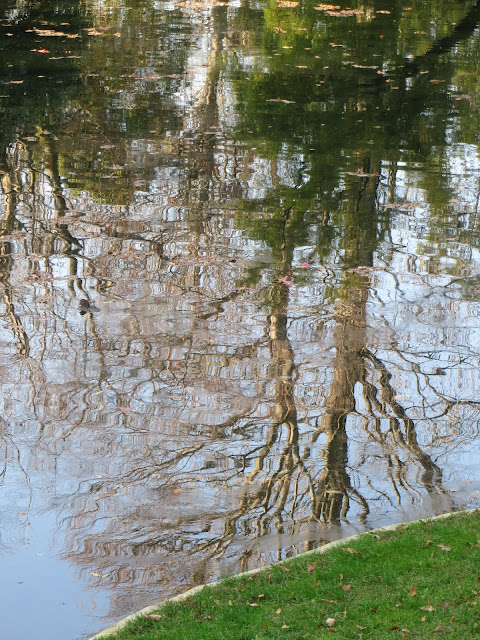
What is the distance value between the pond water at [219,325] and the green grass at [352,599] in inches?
20.1

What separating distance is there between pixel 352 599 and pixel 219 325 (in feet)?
15.0

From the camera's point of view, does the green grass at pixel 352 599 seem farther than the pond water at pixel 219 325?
No

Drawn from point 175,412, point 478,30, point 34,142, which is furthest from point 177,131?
point 478,30

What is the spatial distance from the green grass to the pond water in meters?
0.51

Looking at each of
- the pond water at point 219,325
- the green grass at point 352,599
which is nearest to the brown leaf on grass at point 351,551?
the green grass at point 352,599

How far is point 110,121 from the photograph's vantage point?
16312 millimetres

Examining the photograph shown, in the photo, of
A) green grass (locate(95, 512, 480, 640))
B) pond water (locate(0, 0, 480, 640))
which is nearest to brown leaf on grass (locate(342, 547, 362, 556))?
green grass (locate(95, 512, 480, 640))

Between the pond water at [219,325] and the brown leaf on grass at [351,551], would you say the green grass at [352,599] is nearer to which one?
the brown leaf on grass at [351,551]

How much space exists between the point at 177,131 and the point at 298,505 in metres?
10.6

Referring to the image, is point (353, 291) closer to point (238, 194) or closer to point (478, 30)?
point (238, 194)

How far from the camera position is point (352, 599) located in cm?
519

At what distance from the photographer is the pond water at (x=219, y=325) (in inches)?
251

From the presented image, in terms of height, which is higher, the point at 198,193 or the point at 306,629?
the point at 198,193

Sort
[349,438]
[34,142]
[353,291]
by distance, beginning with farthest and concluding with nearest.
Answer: [34,142] < [353,291] < [349,438]
